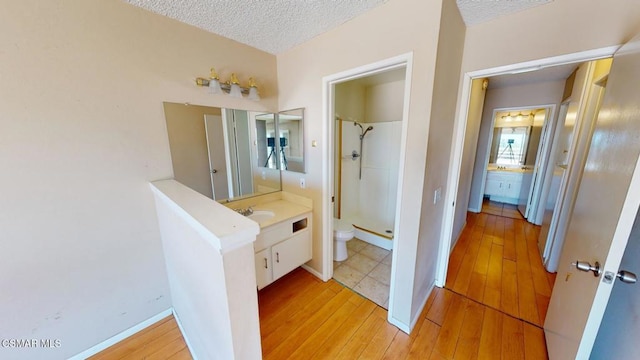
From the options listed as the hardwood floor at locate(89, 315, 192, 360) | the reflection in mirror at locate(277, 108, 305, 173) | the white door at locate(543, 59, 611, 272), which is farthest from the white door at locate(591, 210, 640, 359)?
the hardwood floor at locate(89, 315, 192, 360)

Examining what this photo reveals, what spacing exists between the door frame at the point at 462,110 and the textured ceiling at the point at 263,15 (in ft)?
3.32

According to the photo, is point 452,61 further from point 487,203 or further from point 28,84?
point 487,203

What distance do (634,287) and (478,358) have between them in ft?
3.06

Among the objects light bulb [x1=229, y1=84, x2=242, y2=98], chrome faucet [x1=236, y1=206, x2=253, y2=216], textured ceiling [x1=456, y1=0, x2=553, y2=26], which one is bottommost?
chrome faucet [x1=236, y1=206, x2=253, y2=216]

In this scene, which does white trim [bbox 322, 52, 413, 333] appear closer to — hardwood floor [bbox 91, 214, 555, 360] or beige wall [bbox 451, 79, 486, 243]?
hardwood floor [bbox 91, 214, 555, 360]

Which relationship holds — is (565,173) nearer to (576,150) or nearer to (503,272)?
(576,150)

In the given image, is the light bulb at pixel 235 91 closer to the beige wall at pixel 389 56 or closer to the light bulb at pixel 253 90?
the light bulb at pixel 253 90

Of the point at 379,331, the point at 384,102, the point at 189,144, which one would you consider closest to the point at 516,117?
the point at 384,102

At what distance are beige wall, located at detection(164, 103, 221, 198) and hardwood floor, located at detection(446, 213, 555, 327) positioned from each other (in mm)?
2673

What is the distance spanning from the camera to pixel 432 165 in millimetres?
1483

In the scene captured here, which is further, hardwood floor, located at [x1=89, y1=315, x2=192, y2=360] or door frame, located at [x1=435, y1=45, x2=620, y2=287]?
hardwood floor, located at [x1=89, y1=315, x2=192, y2=360]

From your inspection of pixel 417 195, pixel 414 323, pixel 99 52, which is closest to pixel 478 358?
pixel 414 323

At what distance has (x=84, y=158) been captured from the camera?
1322mm

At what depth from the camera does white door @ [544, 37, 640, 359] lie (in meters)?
0.82
